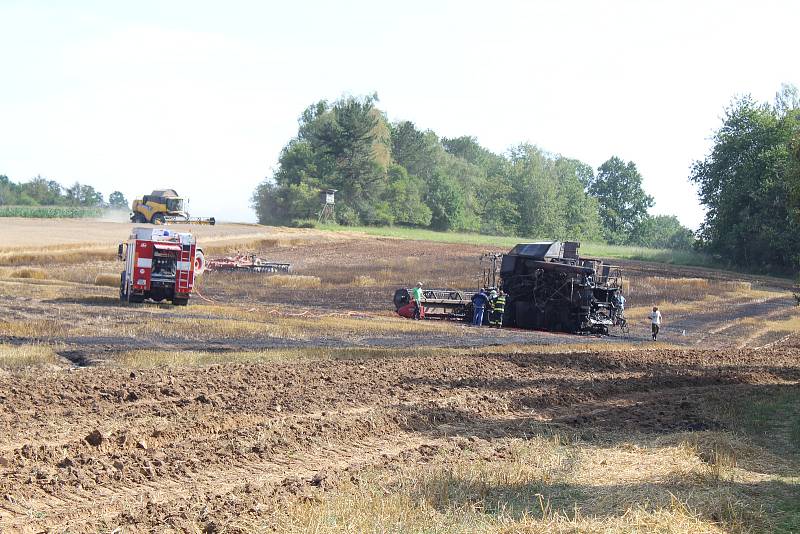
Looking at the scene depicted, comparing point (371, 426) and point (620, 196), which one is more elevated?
point (620, 196)

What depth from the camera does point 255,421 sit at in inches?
488

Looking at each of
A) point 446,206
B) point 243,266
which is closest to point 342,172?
point 446,206

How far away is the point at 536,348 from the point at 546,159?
116218mm

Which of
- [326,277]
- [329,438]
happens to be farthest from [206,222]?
[329,438]

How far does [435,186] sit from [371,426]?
104973 mm

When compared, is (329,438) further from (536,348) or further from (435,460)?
(536,348)

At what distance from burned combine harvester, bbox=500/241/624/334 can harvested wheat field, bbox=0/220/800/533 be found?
177 centimetres

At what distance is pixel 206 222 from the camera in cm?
7694

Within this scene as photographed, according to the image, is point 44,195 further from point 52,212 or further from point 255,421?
point 255,421

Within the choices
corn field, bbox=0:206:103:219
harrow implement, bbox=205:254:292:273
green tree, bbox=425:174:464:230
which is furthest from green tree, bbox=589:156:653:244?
harrow implement, bbox=205:254:292:273

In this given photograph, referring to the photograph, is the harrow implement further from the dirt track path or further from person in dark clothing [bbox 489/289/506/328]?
the dirt track path

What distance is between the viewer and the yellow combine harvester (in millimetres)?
73625

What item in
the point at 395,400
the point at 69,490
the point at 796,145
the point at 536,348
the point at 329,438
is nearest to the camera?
the point at 69,490

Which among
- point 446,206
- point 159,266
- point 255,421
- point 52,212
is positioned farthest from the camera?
point 446,206
